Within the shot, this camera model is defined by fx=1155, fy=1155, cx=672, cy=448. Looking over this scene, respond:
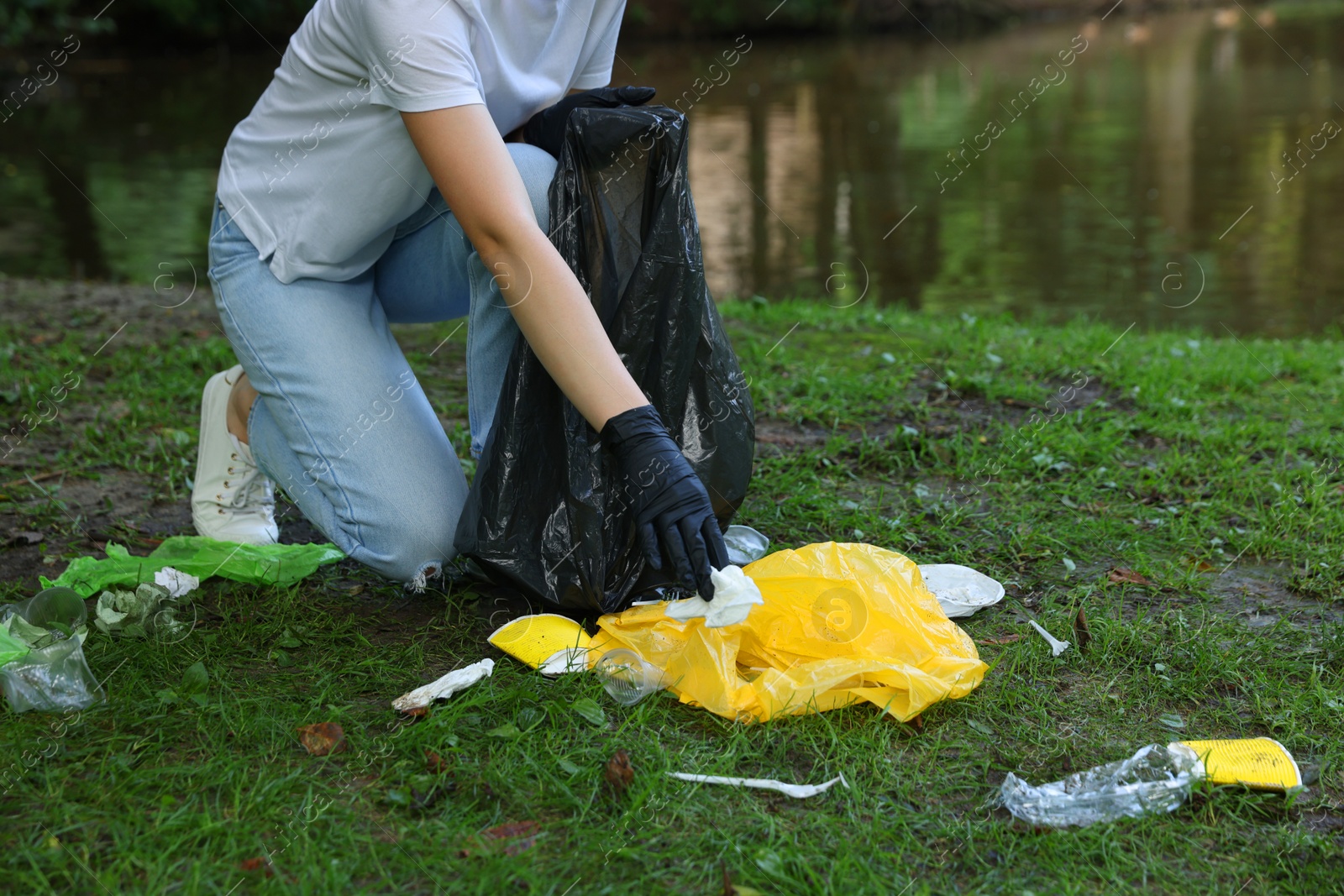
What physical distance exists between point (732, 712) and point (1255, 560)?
1.29 m

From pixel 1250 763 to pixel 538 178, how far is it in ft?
4.90

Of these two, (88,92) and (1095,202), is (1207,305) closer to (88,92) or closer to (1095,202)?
(1095,202)

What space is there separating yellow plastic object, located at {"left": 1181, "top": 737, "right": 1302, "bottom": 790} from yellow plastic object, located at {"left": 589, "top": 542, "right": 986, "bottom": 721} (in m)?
0.36

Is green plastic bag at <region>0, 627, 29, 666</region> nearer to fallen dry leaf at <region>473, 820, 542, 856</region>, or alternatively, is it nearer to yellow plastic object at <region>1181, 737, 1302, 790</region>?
fallen dry leaf at <region>473, 820, 542, 856</region>

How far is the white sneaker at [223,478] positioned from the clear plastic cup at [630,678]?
96cm

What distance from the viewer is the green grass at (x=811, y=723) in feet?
4.80

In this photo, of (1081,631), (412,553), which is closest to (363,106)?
(412,553)

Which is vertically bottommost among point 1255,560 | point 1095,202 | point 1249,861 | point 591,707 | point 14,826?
point 1095,202

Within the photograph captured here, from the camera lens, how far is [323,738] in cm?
171

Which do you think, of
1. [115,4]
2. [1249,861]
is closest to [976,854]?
[1249,861]

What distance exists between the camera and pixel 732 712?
5.75 ft

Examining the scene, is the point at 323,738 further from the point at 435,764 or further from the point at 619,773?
the point at 619,773

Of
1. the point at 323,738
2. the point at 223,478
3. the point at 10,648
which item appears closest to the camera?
the point at 323,738

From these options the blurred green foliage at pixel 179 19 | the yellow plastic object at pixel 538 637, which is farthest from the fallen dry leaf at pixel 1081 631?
the blurred green foliage at pixel 179 19
